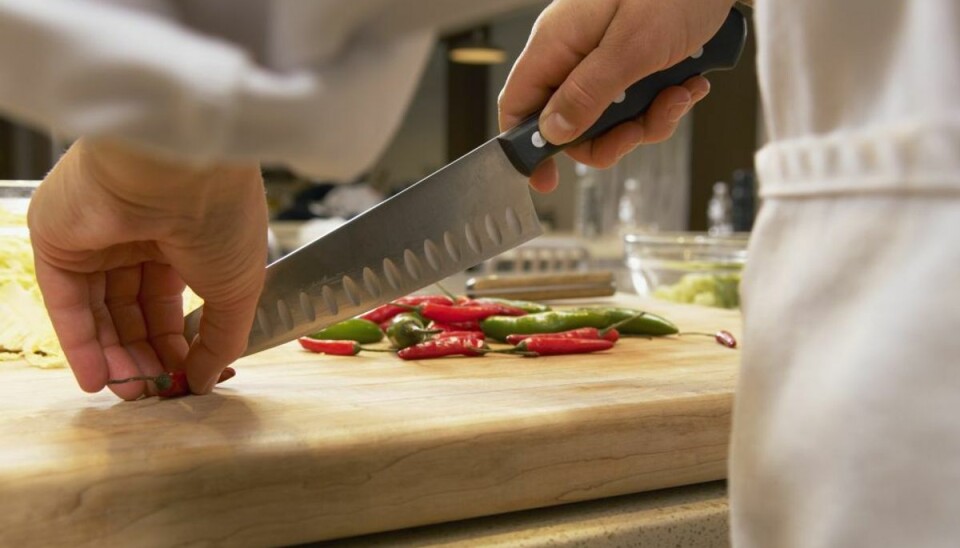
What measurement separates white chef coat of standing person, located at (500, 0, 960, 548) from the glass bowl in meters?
1.51

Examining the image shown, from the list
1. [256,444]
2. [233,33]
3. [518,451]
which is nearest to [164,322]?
[256,444]

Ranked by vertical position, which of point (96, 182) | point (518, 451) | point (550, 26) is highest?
point (550, 26)

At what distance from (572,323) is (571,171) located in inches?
306

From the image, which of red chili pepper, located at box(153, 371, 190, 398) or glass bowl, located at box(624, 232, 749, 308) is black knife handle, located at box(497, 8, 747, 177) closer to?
red chili pepper, located at box(153, 371, 190, 398)

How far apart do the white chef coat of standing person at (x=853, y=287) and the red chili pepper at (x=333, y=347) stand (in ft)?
2.52

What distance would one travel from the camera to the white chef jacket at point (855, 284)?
1.62ft

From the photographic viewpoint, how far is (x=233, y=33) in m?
0.48

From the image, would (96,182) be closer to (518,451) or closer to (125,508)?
(125,508)

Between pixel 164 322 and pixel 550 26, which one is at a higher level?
pixel 550 26

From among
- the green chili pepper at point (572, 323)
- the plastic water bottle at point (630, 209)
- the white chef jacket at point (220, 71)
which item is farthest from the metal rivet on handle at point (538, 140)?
the plastic water bottle at point (630, 209)

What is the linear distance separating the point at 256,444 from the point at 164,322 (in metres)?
0.26

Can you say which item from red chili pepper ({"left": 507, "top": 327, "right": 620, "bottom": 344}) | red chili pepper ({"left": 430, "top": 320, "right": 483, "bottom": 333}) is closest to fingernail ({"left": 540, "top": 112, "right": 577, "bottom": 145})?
red chili pepper ({"left": 507, "top": 327, "right": 620, "bottom": 344})

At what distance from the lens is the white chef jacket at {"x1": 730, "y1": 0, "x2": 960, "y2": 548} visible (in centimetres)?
49

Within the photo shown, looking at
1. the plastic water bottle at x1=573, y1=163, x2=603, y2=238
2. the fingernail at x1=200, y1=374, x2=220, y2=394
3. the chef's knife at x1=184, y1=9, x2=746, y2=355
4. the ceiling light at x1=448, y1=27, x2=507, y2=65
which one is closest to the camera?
the fingernail at x1=200, y1=374, x2=220, y2=394
